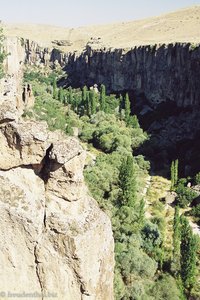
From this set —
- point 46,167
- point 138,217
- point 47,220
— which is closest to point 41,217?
point 47,220

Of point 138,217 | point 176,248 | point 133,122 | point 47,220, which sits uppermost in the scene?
point 47,220

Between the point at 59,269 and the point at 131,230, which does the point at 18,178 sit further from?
the point at 131,230

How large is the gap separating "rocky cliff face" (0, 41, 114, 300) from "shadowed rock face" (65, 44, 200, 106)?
7413cm

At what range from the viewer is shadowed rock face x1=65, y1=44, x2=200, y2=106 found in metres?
90.3

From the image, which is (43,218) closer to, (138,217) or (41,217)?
(41,217)

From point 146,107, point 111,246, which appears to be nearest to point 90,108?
point 146,107

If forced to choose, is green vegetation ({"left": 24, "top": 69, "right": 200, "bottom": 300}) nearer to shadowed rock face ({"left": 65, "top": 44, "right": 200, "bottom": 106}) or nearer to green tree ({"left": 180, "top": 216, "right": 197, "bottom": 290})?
green tree ({"left": 180, "top": 216, "right": 197, "bottom": 290})

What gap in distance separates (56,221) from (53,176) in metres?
1.92

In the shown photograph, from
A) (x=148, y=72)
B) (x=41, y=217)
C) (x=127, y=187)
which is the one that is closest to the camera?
(x=41, y=217)

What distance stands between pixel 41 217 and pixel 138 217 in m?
28.5

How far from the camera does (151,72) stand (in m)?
105

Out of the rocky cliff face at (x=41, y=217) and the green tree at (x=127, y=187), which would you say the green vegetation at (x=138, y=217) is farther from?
the rocky cliff face at (x=41, y=217)

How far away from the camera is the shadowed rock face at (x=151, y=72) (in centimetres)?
9034

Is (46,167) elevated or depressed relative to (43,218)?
elevated
